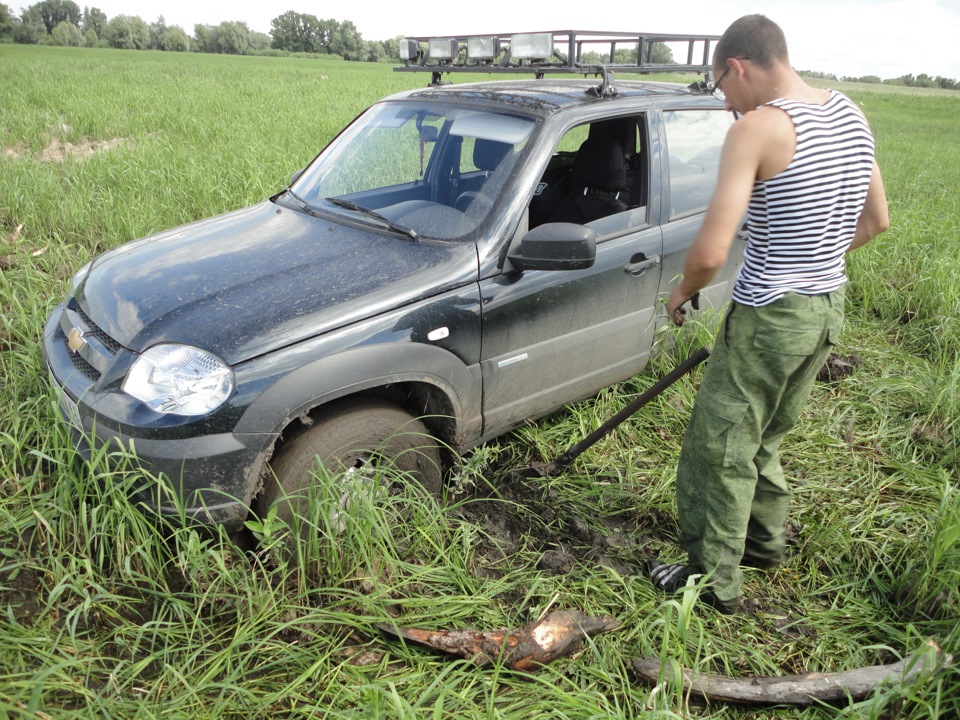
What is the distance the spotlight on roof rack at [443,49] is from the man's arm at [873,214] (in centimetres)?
245

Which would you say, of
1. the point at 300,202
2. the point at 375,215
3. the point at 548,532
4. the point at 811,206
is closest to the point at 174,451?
the point at 375,215

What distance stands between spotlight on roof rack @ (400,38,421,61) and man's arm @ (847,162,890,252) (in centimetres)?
284

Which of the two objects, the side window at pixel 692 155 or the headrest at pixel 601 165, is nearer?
the side window at pixel 692 155

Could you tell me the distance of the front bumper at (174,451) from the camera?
213cm

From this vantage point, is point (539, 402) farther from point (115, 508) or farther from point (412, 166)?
point (115, 508)

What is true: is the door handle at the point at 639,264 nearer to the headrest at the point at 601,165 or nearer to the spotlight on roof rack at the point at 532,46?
the headrest at the point at 601,165

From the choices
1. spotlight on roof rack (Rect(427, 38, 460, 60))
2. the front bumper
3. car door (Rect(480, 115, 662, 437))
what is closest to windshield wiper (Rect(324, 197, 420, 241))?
car door (Rect(480, 115, 662, 437))

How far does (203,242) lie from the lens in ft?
9.70

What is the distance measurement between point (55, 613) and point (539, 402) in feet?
6.60

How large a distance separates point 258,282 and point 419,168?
1301 millimetres

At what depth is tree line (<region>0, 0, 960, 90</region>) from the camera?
6469 centimetres

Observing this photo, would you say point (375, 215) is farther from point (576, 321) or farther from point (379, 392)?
point (576, 321)

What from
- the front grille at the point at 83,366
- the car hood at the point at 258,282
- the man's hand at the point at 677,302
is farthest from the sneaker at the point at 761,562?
the front grille at the point at 83,366

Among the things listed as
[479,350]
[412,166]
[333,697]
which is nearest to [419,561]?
[333,697]
